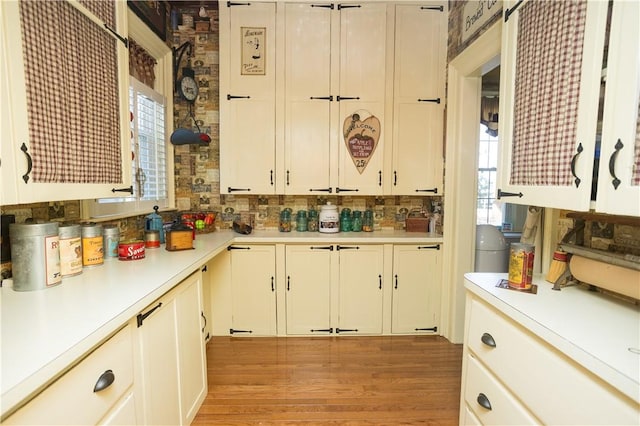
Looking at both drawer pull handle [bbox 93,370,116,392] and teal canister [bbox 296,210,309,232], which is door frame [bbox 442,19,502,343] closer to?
teal canister [bbox 296,210,309,232]

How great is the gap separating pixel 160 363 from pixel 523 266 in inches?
63.1

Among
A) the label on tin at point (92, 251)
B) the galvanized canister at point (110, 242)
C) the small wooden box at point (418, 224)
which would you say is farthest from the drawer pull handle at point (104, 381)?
the small wooden box at point (418, 224)

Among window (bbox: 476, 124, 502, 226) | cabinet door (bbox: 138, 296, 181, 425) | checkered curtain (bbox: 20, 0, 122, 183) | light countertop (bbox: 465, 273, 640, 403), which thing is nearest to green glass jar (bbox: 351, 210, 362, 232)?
light countertop (bbox: 465, 273, 640, 403)

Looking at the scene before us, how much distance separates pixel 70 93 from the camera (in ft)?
4.17

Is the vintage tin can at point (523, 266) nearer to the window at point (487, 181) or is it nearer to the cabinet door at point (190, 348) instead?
the cabinet door at point (190, 348)

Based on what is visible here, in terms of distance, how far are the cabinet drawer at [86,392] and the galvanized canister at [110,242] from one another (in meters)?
0.76

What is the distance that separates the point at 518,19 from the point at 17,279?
2.33m

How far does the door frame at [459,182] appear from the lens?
8.40 feet

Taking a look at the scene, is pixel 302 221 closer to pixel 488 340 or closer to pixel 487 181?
pixel 488 340

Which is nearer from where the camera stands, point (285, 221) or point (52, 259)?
point (52, 259)

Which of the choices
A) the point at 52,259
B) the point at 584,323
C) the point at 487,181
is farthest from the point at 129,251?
the point at 487,181

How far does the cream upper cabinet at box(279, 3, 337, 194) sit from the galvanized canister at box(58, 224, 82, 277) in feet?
5.42

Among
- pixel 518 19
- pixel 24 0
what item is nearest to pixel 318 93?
pixel 518 19

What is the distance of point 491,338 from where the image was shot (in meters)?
1.28
